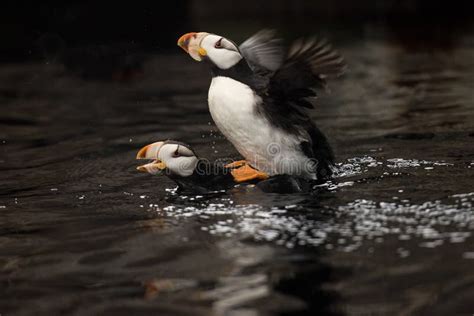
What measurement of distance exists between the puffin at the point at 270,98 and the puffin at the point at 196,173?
0.09m

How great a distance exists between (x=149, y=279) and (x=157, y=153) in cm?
126

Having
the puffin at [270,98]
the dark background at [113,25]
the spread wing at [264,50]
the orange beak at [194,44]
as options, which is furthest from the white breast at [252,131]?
the dark background at [113,25]

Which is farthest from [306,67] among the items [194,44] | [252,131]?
[194,44]

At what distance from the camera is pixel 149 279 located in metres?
3.02

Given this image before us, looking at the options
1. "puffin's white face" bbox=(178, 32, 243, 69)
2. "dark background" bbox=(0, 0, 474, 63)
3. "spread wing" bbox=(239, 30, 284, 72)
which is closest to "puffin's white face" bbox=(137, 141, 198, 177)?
"puffin's white face" bbox=(178, 32, 243, 69)

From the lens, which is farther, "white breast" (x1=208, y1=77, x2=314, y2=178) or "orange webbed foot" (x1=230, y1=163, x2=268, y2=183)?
"orange webbed foot" (x1=230, y1=163, x2=268, y2=183)

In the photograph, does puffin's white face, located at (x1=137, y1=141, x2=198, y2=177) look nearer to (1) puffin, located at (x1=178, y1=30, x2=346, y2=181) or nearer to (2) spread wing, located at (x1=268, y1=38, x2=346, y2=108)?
(1) puffin, located at (x1=178, y1=30, x2=346, y2=181)

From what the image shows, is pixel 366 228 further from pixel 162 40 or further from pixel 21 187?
pixel 162 40

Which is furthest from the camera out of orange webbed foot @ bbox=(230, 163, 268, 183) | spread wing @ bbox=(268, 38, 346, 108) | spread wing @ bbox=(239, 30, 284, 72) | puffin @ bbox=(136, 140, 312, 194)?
spread wing @ bbox=(239, 30, 284, 72)

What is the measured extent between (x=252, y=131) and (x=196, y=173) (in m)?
0.38

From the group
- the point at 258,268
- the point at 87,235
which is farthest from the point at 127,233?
the point at 258,268

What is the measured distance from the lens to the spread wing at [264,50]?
14.7 feet

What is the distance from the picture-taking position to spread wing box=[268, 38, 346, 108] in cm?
406

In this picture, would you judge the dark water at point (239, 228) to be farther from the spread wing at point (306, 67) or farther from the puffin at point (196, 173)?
the spread wing at point (306, 67)
